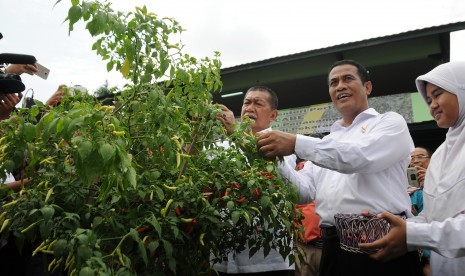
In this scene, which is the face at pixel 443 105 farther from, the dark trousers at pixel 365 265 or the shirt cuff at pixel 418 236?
the dark trousers at pixel 365 265

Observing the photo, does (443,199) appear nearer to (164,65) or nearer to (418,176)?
(164,65)

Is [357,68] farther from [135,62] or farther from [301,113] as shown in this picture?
[301,113]

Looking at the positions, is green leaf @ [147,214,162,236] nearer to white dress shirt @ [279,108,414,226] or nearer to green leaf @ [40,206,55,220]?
green leaf @ [40,206,55,220]

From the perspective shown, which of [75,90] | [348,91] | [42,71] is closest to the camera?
[75,90]

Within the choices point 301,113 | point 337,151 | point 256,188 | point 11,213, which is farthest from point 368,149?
point 301,113

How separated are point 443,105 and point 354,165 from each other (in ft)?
1.85

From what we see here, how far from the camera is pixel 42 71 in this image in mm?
3062

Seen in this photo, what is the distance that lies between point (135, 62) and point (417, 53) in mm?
10629

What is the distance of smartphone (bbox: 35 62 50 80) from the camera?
3.03m

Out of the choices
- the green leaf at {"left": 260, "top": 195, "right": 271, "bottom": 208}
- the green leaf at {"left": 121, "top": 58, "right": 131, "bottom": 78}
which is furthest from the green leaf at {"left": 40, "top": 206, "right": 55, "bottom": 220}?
the green leaf at {"left": 260, "top": 195, "right": 271, "bottom": 208}

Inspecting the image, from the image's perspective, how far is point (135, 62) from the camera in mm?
1559

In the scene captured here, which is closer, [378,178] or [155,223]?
[155,223]

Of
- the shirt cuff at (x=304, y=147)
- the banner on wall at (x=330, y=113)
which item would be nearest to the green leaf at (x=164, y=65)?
the shirt cuff at (x=304, y=147)

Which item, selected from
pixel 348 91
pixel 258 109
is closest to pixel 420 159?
pixel 258 109
